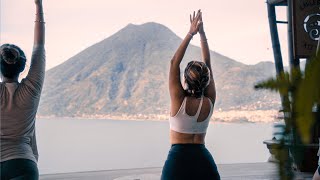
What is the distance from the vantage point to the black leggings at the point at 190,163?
1.64m

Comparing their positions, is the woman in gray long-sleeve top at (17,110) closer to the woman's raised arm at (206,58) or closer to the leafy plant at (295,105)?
the woman's raised arm at (206,58)

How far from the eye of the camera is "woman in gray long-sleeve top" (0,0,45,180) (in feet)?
4.14

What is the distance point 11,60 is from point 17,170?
0.29m

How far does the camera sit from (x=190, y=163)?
1.65 metres

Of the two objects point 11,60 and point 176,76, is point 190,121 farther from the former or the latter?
point 11,60

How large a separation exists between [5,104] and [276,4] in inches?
171

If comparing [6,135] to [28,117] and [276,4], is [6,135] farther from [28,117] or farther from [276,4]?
[276,4]

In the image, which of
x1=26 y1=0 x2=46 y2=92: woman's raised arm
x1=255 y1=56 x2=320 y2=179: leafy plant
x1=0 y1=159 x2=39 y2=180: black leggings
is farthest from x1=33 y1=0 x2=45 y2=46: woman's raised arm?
x1=255 y1=56 x2=320 y2=179: leafy plant

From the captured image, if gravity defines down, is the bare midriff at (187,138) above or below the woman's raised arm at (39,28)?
below

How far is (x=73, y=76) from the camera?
118 ft

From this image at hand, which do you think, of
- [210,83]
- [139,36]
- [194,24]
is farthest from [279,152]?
[139,36]

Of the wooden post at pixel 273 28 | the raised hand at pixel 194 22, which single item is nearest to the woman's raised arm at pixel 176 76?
the raised hand at pixel 194 22

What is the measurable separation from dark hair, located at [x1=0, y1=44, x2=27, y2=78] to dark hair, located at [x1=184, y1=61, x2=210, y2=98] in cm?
55

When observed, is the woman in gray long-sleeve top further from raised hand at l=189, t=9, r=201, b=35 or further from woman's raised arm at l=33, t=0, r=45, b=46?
raised hand at l=189, t=9, r=201, b=35
